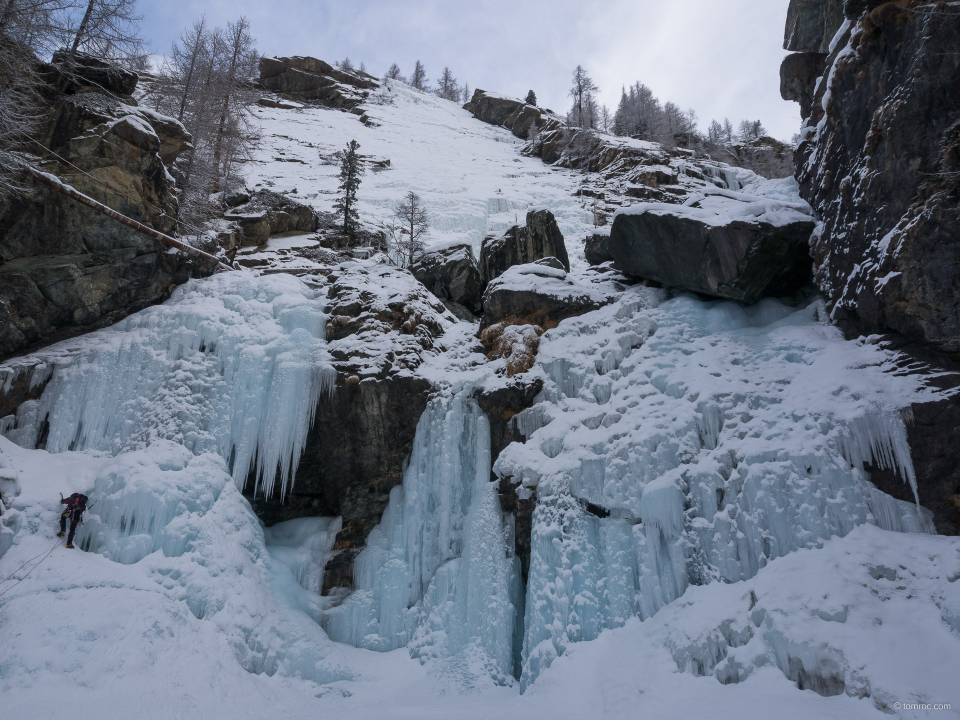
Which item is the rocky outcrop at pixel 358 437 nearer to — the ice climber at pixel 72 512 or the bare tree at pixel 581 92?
the ice climber at pixel 72 512

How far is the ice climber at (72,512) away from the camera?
8.05 m

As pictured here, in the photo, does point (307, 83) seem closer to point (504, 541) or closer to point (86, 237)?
point (86, 237)

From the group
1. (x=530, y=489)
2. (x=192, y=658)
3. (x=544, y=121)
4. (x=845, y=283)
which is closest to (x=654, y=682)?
(x=530, y=489)

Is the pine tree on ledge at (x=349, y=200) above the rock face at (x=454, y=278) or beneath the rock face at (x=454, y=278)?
above

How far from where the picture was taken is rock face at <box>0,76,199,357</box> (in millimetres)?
10406

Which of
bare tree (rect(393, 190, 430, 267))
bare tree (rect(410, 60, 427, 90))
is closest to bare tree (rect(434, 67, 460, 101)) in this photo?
bare tree (rect(410, 60, 427, 90))

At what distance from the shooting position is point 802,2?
1262 centimetres

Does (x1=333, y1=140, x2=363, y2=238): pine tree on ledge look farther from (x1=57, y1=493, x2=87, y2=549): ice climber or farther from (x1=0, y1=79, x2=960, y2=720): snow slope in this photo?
(x1=57, y1=493, x2=87, y2=549): ice climber

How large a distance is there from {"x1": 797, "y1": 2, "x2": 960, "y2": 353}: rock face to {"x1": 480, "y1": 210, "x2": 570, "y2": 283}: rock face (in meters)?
8.06

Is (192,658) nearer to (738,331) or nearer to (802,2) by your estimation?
(738,331)

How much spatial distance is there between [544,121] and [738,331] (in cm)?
4079

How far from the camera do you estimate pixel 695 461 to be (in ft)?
26.7

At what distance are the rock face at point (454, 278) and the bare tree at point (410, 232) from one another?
2.39 m

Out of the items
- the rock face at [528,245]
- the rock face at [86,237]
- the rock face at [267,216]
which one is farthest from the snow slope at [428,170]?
the rock face at [86,237]
